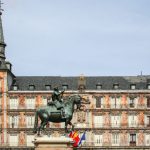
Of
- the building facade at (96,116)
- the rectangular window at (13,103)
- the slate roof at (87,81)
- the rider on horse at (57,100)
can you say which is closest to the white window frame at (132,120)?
the building facade at (96,116)

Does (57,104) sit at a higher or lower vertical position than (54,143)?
higher

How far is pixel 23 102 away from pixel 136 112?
21.4m

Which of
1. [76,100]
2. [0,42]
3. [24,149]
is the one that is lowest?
[24,149]

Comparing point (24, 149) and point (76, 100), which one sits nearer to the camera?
point (76, 100)

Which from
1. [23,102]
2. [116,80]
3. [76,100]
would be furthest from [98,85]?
[76,100]

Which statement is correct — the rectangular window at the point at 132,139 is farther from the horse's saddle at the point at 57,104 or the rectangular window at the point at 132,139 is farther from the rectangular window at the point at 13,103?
the horse's saddle at the point at 57,104

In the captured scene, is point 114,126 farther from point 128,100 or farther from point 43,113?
point 43,113

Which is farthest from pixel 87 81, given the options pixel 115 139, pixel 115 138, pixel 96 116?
pixel 115 139

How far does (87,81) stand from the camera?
132 m

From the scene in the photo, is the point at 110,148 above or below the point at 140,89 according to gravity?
below

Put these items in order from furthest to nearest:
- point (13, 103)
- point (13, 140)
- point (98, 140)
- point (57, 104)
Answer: point (98, 140) < point (13, 103) < point (13, 140) < point (57, 104)

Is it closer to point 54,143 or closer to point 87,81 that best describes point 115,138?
point 87,81

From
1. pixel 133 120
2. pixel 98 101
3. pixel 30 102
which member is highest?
pixel 98 101

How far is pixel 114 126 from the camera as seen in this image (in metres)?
127
